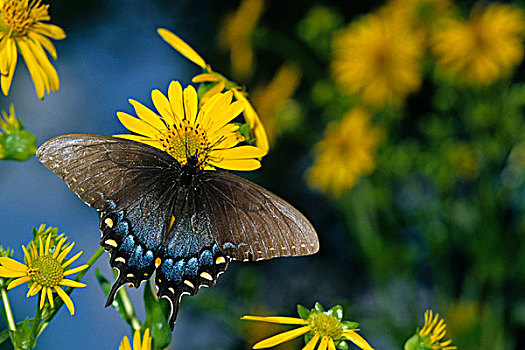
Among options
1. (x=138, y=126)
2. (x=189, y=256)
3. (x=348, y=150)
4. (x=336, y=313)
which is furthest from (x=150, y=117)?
(x=348, y=150)

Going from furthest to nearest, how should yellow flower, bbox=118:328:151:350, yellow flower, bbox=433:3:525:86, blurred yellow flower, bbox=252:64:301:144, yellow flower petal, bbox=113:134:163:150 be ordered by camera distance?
blurred yellow flower, bbox=252:64:301:144, yellow flower, bbox=433:3:525:86, yellow flower petal, bbox=113:134:163:150, yellow flower, bbox=118:328:151:350

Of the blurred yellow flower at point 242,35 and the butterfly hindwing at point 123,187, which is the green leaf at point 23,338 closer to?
the butterfly hindwing at point 123,187

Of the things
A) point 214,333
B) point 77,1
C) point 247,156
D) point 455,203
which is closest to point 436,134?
point 455,203

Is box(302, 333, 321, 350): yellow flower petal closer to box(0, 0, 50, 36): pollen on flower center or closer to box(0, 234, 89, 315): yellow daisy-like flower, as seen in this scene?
box(0, 234, 89, 315): yellow daisy-like flower

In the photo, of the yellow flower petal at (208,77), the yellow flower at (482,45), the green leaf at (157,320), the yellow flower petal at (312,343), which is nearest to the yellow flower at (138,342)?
the green leaf at (157,320)

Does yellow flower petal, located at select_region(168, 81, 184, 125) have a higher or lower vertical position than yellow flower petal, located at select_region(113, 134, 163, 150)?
higher

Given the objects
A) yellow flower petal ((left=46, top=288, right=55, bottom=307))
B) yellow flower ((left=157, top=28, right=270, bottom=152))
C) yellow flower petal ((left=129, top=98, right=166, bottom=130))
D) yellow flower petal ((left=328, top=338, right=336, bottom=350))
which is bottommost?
yellow flower petal ((left=328, top=338, right=336, bottom=350))

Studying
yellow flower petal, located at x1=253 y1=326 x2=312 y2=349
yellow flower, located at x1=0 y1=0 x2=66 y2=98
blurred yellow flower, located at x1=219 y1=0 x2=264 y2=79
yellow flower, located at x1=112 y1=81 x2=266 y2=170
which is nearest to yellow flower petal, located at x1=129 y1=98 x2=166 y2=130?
yellow flower, located at x1=112 y1=81 x2=266 y2=170
